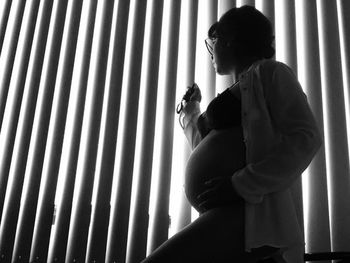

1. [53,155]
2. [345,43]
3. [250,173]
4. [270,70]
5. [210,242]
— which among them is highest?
[345,43]

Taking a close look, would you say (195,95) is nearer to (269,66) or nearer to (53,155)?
(269,66)

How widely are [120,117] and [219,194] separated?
0.90 metres

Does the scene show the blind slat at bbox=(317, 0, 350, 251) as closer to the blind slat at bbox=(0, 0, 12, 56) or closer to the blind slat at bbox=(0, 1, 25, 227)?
the blind slat at bbox=(0, 1, 25, 227)

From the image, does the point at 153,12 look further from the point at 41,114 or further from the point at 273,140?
the point at 273,140

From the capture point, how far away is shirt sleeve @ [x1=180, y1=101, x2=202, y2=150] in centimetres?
124

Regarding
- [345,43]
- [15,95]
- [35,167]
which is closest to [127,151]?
[35,167]

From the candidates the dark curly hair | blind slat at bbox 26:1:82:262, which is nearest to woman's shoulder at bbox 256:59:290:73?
the dark curly hair

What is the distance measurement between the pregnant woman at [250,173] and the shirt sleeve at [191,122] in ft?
0.73

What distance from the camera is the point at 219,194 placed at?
33.8 inches

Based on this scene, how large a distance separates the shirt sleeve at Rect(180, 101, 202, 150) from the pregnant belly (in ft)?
0.77

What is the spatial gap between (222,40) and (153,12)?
2.57ft

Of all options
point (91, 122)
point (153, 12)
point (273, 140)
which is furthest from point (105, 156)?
point (273, 140)

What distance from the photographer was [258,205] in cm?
85

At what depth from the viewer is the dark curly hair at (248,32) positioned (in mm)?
1109
